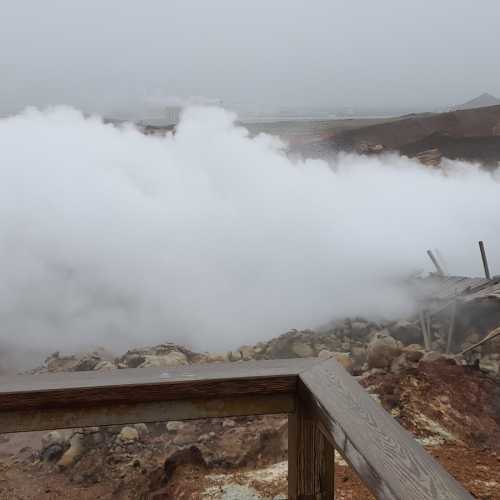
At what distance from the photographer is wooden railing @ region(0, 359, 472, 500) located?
98 centimetres

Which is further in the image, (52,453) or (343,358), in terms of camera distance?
(343,358)

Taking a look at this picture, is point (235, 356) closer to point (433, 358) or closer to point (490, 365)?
point (433, 358)

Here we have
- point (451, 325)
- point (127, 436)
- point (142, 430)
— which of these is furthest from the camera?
point (451, 325)

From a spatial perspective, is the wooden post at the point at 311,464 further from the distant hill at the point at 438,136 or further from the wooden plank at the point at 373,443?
the distant hill at the point at 438,136

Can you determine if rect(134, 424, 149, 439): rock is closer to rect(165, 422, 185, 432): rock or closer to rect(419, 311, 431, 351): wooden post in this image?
rect(165, 422, 185, 432): rock

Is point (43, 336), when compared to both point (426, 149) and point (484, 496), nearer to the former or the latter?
point (484, 496)

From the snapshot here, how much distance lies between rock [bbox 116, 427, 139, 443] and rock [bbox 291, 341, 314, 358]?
235 centimetres

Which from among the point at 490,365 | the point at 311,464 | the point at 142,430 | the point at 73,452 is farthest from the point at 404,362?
A: the point at 311,464

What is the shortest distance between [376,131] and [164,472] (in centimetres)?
1331

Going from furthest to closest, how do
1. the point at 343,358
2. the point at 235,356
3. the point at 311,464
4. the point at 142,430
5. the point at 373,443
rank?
the point at 235,356, the point at 343,358, the point at 142,430, the point at 311,464, the point at 373,443

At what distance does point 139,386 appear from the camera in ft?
3.28

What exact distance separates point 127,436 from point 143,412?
2989 millimetres

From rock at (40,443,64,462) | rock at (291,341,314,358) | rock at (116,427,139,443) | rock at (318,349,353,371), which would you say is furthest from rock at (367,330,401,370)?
rock at (40,443,64,462)

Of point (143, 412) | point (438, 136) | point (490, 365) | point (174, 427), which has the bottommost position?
point (490, 365)
